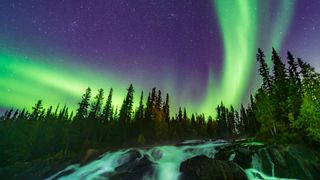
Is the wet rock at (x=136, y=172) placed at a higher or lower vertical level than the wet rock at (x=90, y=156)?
lower

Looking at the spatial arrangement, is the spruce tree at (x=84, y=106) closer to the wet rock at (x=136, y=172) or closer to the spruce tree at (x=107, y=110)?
the spruce tree at (x=107, y=110)

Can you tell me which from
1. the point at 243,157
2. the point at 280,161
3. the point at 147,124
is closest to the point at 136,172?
the point at 243,157

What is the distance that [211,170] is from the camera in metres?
19.3

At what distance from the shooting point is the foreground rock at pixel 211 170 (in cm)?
1894

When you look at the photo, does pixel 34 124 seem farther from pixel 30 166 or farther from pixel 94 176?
pixel 94 176

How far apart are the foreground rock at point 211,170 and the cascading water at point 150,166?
6.96ft

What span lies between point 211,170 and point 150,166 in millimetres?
8456

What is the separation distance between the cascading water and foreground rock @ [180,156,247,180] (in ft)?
6.96

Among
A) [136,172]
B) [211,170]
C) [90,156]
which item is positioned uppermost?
[90,156]

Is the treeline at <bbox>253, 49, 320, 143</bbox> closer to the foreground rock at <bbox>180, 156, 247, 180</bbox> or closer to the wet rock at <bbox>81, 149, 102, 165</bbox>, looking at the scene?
the foreground rock at <bbox>180, 156, 247, 180</bbox>

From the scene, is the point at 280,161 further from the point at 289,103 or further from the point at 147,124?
the point at 147,124

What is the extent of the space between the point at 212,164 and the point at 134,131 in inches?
1961

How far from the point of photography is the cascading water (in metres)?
22.8

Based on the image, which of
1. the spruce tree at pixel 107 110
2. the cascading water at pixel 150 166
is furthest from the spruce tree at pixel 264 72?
the spruce tree at pixel 107 110
